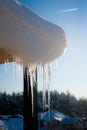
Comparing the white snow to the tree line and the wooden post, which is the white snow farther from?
the tree line

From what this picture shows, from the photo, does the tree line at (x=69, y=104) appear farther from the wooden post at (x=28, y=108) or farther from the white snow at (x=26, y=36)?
the white snow at (x=26, y=36)

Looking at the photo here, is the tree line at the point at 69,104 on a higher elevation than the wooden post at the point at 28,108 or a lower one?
lower

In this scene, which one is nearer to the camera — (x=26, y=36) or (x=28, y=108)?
(x=26, y=36)

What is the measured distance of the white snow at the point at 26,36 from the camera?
181 cm

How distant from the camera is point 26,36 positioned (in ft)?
6.04

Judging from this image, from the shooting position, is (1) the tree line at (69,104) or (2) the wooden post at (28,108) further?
(1) the tree line at (69,104)

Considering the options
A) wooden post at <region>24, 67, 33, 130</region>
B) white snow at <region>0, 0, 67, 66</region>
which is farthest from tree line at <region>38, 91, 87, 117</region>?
white snow at <region>0, 0, 67, 66</region>

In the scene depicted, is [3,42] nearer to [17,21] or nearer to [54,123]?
[17,21]

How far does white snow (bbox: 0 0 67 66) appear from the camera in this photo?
1.81 metres

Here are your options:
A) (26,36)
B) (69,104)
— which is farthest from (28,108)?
(69,104)

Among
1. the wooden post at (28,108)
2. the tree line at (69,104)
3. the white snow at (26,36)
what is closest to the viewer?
the white snow at (26,36)

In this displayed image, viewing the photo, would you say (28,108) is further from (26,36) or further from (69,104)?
(69,104)

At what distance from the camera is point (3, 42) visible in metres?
1.86

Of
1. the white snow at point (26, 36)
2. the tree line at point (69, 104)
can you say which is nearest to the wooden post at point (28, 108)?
the white snow at point (26, 36)
